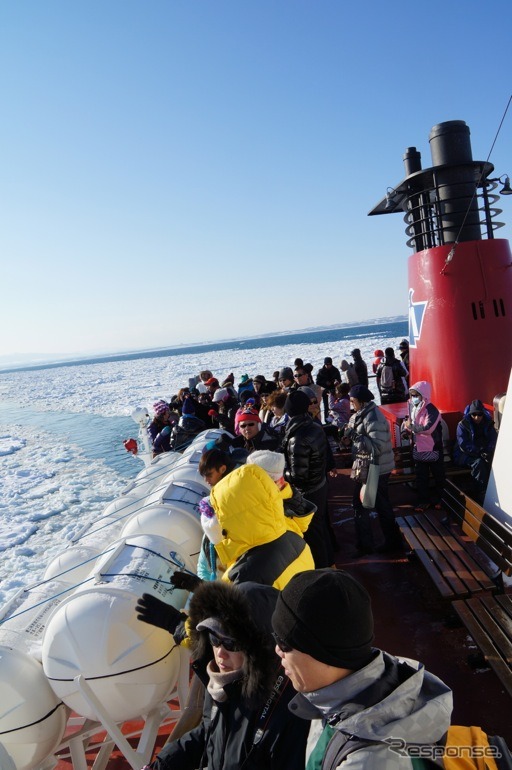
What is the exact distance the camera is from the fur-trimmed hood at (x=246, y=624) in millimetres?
1705

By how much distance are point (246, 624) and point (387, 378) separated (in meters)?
8.27

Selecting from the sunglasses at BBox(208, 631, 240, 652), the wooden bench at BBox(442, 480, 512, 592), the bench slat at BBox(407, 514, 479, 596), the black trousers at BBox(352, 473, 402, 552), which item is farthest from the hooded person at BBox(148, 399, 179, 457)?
the sunglasses at BBox(208, 631, 240, 652)

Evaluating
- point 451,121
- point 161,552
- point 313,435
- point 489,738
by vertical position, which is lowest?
point 161,552

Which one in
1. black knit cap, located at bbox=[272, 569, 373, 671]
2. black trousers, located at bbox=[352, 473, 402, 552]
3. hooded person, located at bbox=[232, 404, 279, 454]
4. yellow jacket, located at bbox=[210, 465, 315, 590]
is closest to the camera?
black knit cap, located at bbox=[272, 569, 373, 671]

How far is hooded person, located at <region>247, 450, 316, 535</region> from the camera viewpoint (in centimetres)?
329

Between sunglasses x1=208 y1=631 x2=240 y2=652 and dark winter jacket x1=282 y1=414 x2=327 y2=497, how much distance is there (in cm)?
253

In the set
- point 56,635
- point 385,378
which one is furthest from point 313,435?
point 385,378

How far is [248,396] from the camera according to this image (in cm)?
789

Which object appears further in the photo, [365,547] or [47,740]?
[365,547]

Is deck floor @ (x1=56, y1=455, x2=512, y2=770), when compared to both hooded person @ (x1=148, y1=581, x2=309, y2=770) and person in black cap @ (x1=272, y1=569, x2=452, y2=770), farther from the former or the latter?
person in black cap @ (x1=272, y1=569, x2=452, y2=770)

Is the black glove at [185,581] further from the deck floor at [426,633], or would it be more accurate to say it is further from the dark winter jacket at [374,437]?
the dark winter jacket at [374,437]

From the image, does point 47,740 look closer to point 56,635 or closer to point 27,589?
point 56,635

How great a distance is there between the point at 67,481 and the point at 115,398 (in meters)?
21.4

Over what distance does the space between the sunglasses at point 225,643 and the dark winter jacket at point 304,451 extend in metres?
2.53
